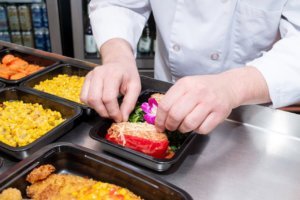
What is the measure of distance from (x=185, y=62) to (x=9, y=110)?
0.64m

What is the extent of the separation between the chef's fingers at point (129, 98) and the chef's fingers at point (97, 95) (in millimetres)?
50

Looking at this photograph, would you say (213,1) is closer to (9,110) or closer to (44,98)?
(44,98)

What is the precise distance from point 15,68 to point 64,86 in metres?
0.25

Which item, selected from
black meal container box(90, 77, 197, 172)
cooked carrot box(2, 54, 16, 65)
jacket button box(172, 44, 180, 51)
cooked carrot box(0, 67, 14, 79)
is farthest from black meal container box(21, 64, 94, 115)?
black meal container box(90, 77, 197, 172)

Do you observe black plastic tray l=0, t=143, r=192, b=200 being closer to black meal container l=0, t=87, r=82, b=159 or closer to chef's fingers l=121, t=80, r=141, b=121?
black meal container l=0, t=87, r=82, b=159

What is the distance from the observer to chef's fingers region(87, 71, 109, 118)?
895 mm

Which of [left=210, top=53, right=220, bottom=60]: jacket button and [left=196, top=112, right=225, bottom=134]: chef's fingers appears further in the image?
[left=210, top=53, right=220, bottom=60]: jacket button

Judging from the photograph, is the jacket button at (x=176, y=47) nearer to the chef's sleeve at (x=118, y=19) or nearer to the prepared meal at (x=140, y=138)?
the chef's sleeve at (x=118, y=19)

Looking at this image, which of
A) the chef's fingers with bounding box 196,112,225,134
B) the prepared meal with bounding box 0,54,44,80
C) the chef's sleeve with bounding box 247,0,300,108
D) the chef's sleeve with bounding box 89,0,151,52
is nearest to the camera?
the chef's fingers with bounding box 196,112,225,134

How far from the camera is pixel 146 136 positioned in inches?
32.9

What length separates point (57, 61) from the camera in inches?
54.7

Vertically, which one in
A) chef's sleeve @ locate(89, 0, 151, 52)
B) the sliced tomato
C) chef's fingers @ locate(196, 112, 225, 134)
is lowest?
the sliced tomato

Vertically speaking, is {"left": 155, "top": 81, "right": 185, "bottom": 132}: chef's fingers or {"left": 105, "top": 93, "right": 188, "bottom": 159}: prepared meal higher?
{"left": 155, "top": 81, "right": 185, "bottom": 132}: chef's fingers

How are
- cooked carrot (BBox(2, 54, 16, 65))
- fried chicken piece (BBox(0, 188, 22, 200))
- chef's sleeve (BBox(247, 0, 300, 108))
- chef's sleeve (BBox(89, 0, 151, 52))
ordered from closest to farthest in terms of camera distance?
fried chicken piece (BBox(0, 188, 22, 200))
chef's sleeve (BBox(247, 0, 300, 108))
chef's sleeve (BBox(89, 0, 151, 52))
cooked carrot (BBox(2, 54, 16, 65))
